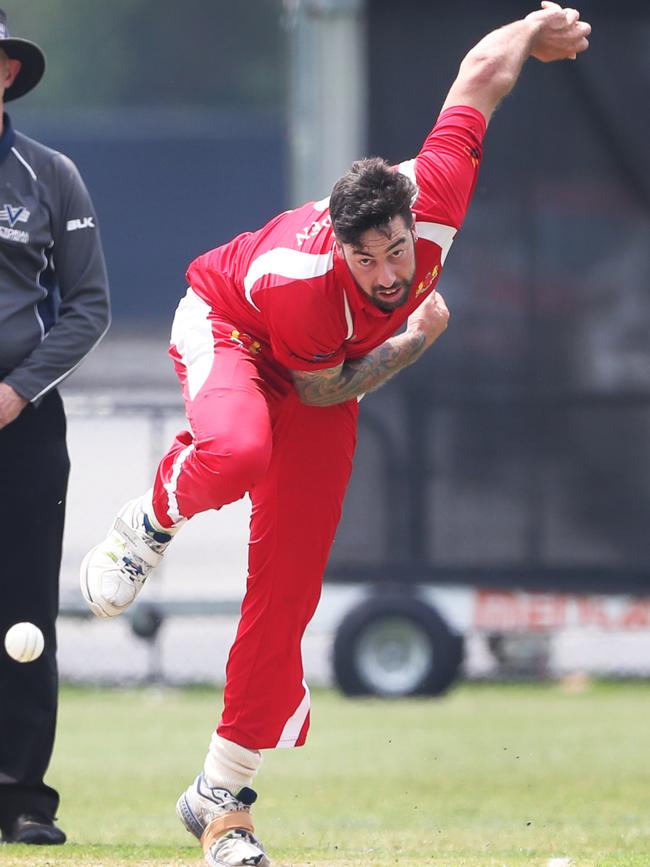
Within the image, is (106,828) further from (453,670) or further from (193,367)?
(453,670)

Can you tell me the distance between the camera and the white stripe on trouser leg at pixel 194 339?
18.4 ft

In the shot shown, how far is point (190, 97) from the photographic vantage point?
1647 inches

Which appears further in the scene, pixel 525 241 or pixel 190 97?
pixel 190 97

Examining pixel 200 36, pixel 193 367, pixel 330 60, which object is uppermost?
pixel 200 36

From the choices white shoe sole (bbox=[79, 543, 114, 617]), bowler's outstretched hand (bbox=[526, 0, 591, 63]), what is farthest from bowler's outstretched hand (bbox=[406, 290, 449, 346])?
white shoe sole (bbox=[79, 543, 114, 617])

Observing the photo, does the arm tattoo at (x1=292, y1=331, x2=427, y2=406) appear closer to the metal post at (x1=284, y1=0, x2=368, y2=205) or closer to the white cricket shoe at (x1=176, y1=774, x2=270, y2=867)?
the white cricket shoe at (x1=176, y1=774, x2=270, y2=867)

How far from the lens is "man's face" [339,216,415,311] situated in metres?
5.29

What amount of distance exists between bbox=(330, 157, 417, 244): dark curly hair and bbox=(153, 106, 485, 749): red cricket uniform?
16cm

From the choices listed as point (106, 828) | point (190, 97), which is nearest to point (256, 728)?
point (106, 828)

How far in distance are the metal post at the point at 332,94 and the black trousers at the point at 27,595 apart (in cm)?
528

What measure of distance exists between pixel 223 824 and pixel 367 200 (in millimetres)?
1911

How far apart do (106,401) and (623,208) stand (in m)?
3.49

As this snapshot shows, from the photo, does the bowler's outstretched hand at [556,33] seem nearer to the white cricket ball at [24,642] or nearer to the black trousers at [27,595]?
the black trousers at [27,595]

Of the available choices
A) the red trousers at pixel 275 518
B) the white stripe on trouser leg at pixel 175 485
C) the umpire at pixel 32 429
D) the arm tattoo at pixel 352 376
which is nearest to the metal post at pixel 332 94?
the umpire at pixel 32 429
